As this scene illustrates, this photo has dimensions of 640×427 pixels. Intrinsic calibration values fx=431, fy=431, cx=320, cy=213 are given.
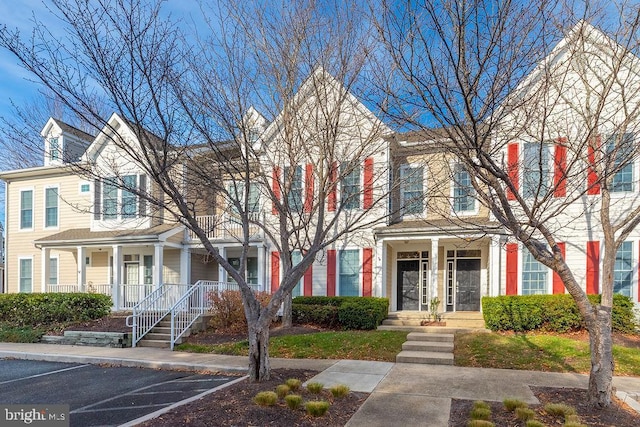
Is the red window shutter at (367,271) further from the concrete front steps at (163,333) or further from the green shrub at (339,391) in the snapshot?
the green shrub at (339,391)

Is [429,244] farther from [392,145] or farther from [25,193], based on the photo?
[25,193]

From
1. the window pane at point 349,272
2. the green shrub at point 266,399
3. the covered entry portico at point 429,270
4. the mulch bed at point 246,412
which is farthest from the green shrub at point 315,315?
the green shrub at point 266,399

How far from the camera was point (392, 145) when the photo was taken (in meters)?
13.5

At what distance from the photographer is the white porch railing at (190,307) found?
37.9ft

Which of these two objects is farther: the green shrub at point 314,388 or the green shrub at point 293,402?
the green shrub at point 314,388

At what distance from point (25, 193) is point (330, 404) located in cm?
1885

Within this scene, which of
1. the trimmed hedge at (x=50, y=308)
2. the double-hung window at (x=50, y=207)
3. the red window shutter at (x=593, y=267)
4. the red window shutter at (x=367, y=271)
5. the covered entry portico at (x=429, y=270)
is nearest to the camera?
the red window shutter at (x=593, y=267)

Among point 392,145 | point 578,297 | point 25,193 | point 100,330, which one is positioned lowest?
point 100,330

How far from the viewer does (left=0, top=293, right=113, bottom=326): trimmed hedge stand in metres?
13.6

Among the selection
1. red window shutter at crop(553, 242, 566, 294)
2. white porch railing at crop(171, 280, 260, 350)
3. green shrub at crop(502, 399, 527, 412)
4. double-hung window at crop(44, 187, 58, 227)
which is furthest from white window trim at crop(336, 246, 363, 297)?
double-hung window at crop(44, 187, 58, 227)

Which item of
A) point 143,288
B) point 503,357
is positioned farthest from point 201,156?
point 143,288

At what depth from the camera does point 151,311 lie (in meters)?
12.5

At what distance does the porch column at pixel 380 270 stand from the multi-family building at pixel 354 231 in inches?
1.6

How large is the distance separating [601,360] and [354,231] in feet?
27.0
